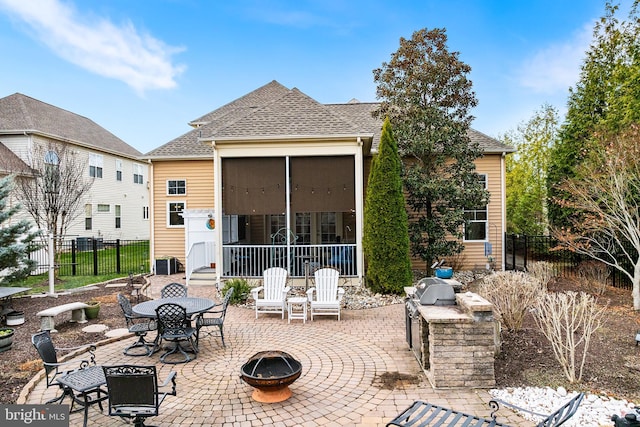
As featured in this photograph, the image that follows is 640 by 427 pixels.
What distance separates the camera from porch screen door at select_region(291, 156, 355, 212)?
10664 millimetres

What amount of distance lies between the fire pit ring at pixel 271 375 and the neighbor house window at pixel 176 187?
11269 millimetres

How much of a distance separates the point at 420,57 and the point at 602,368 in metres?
9.81

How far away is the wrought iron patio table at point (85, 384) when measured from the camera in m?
3.72

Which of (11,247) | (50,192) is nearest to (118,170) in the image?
(50,192)

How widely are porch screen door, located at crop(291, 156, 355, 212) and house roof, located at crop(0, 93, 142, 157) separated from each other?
15658mm

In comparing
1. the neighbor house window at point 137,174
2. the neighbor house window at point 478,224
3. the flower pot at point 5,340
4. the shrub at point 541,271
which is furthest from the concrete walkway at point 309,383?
the neighbor house window at point 137,174

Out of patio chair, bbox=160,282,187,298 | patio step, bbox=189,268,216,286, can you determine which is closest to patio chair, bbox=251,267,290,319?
patio chair, bbox=160,282,187,298

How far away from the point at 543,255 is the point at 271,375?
1451 cm

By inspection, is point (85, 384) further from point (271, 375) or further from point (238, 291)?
point (238, 291)

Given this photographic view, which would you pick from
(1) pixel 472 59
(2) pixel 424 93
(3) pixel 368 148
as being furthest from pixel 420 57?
(3) pixel 368 148

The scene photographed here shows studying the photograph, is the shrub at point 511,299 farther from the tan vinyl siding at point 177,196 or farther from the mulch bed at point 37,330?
the tan vinyl siding at point 177,196

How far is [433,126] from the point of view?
11.8 meters

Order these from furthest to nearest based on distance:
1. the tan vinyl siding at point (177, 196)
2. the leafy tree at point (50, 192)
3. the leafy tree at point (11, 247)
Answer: the tan vinyl siding at point (177, 196) → the leafy tree at point (50, 192) → the leafy tree at point (11, 247)

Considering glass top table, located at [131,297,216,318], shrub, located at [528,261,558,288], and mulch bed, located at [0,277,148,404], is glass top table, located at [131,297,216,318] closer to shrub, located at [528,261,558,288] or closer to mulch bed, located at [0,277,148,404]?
mulch bed, located at [0,277,148,404]
